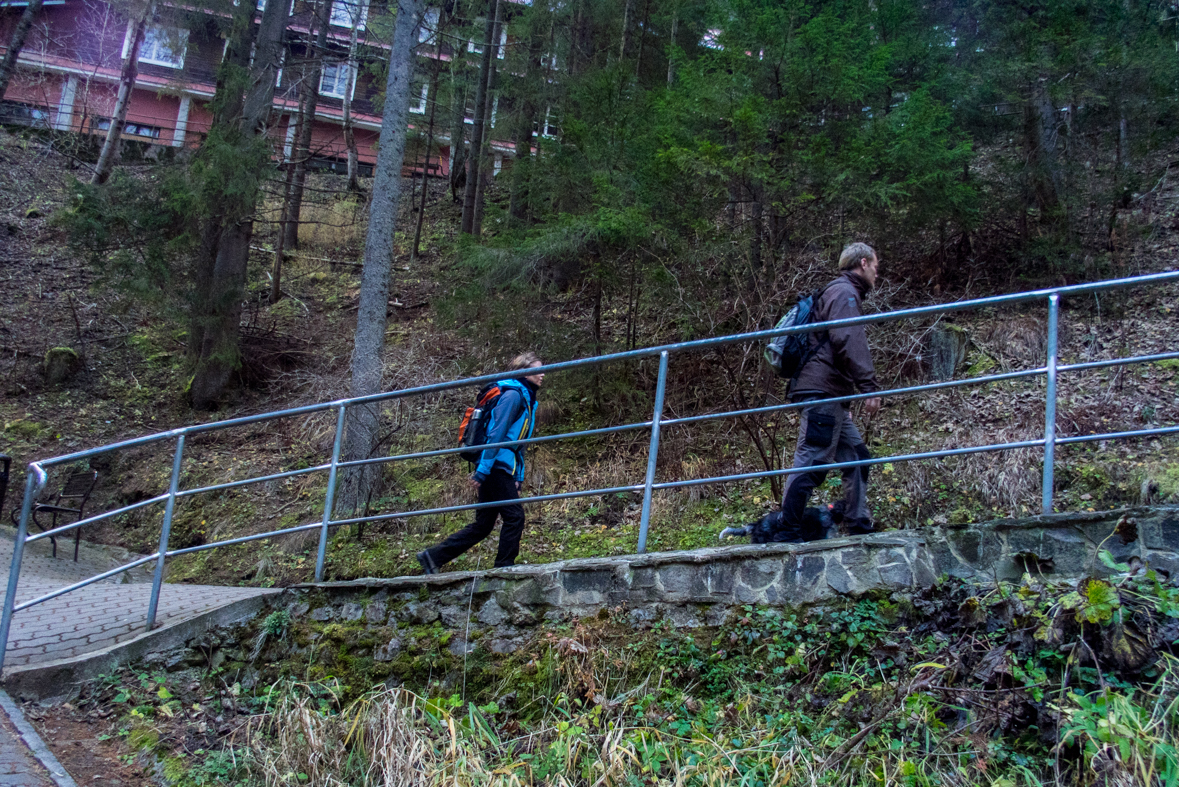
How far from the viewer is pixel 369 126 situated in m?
27.6

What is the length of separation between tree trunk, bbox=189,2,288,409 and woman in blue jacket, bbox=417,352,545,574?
25.6ft

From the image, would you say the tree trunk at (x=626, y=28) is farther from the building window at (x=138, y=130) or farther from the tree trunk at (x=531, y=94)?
the building window at (x=138, y=130)

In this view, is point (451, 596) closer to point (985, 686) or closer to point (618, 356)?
point (618, 356)

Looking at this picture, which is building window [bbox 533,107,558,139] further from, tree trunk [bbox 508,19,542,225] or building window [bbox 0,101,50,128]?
building window [bbox 0,101,50,128]

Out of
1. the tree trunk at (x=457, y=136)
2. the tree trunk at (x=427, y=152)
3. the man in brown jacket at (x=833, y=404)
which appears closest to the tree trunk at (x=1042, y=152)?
the man in brown jacket at (x=833, y=404)

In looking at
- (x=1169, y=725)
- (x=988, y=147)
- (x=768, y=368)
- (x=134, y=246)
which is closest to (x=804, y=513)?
(x=1169, y=725)

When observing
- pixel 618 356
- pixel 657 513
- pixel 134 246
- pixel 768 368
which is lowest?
pixel 657 513

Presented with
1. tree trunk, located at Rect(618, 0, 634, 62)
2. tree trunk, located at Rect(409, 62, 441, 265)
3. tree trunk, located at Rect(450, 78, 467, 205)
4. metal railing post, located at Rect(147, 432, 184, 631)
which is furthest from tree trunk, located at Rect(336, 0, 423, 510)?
tree trunk, located at Rect(450, 78, 467, 205)

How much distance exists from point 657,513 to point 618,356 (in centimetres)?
284

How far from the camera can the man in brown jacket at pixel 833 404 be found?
4.23 metres

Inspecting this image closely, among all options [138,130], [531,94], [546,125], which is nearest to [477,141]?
[546,125]

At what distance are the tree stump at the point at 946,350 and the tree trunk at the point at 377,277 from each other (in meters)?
5.38

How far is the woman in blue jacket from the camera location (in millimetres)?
4930

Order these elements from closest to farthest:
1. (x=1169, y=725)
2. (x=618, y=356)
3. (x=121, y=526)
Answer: (x=1169, y=725), (x=618, y=356), (x=121, y=526)
